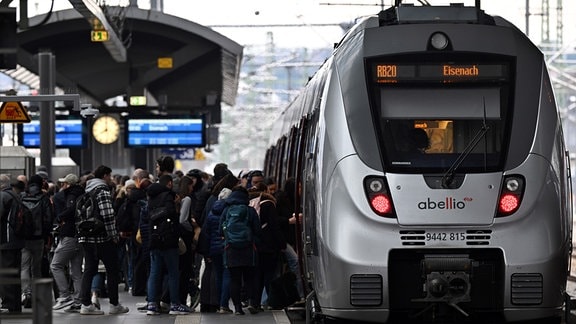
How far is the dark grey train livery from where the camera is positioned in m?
11.0

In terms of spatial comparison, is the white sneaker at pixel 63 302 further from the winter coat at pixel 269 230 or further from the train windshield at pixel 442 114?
the train windshield at pixel 442 114

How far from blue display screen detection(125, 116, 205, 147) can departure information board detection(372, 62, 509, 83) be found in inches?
800

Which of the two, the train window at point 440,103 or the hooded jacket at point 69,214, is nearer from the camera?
the train window at point 440,103

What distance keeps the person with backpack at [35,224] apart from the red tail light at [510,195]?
234 inches

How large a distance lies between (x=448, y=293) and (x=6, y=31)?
4577mm

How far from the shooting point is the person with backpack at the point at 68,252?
15289 millimetres

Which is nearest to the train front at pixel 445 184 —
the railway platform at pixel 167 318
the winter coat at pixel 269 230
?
the railway platform at pixel 167 318

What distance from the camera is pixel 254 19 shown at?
38031 millimetres

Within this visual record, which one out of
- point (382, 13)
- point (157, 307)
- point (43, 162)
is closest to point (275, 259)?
point (157, 307)

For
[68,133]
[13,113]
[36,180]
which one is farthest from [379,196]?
[68,133]

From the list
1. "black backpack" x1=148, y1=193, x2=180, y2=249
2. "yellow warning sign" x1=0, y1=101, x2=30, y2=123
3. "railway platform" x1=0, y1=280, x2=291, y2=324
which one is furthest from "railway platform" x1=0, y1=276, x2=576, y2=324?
"yellow warning sign" x1=0, y1=101, x2=30, y2=123

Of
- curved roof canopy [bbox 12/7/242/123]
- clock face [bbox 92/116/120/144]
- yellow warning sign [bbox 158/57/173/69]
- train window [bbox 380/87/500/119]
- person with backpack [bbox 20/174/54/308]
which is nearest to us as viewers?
train window [bbox 380/87/500/119]

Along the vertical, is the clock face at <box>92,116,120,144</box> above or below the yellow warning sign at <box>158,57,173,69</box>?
below

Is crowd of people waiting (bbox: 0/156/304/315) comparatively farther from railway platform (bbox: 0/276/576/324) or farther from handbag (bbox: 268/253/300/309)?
railway platform (bbox: 0/276/576/324)
